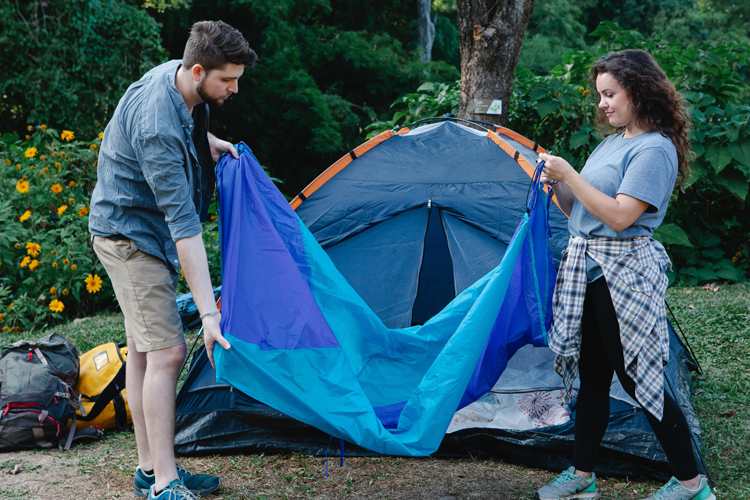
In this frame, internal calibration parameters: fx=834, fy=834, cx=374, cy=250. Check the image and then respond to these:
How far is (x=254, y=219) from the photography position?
291cm

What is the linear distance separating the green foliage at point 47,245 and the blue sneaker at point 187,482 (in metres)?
2.79

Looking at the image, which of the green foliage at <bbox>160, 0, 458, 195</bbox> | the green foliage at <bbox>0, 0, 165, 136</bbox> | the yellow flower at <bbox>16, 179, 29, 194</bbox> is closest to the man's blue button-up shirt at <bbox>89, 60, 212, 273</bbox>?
the yellow flower at <bbox>16, 179, 29, 194</bbox>

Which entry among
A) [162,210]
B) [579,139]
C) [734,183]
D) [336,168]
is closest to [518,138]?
[336,168]

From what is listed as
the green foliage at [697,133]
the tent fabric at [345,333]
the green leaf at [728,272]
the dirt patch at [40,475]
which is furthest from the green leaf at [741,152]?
the dirt patch at [40,475]

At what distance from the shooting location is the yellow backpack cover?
363 centimetres

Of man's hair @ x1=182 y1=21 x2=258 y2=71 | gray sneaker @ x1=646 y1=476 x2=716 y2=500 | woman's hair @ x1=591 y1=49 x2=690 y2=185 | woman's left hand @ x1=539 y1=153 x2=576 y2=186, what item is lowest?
gray sneaker @ x1=646 y1=476 x2=716 y2=500

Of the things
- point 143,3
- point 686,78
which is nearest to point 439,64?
point 143,3

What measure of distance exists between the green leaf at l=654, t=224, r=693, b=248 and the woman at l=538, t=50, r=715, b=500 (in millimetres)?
3592

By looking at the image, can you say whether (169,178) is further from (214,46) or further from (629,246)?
(629,246)

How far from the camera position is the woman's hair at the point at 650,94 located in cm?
256

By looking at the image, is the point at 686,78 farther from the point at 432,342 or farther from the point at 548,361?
the point at 432,342

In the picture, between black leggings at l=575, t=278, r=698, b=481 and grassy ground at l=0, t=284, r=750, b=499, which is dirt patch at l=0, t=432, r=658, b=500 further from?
black leggings at l=575, t=278, r=698, b=481

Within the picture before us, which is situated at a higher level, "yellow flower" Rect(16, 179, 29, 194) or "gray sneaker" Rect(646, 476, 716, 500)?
"yellow flower" Rect(16, 179, 29, 194)

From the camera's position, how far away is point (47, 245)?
5625mm
